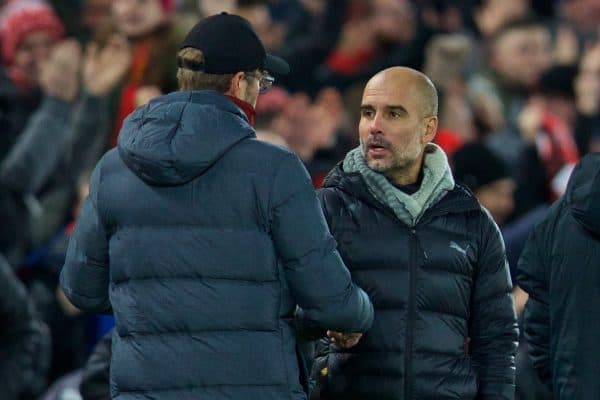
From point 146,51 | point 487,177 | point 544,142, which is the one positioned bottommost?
point 544,142

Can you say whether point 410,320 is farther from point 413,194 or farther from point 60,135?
point 60,135

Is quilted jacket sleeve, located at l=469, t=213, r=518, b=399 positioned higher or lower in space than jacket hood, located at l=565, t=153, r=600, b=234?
lower

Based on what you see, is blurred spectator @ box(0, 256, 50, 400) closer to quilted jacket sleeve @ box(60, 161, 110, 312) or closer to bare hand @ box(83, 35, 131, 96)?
quilted jacket sleeve @ box(60, 161, 110, 312)

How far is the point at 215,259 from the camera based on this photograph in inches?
211

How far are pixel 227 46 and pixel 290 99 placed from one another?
5064 millimetres

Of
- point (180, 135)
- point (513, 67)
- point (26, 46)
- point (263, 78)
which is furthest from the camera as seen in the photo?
point (513, 67)

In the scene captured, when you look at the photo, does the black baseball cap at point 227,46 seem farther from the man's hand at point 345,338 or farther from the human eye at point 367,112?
the man's hand at point 345,338

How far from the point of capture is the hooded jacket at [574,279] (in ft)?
19.0

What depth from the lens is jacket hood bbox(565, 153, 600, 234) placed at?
18.8 ft

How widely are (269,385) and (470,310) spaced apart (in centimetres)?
103

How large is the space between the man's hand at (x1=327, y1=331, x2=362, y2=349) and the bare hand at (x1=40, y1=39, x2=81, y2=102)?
14.5ft

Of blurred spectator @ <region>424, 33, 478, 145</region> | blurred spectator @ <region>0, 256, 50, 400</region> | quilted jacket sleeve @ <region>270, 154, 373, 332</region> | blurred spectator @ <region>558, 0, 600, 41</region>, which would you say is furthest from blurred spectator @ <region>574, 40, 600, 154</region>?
quilted jacket sleeve @ <region>270, 154, 373, 332</region>

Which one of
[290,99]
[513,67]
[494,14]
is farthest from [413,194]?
[494,14]

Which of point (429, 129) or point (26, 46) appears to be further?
point (26, 46)
